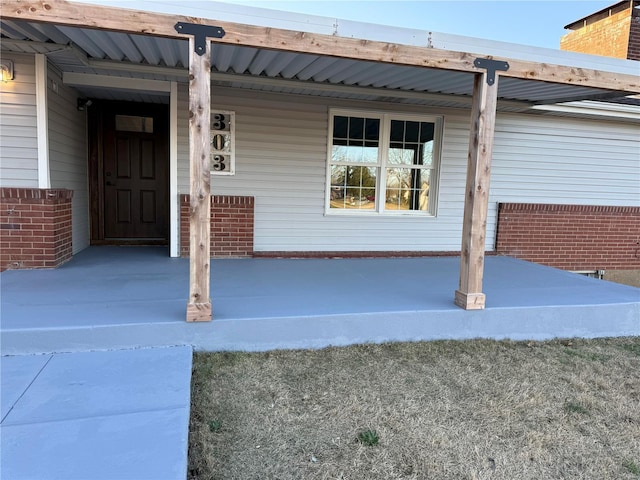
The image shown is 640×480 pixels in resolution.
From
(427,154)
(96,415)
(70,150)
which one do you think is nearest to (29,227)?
(70,150)

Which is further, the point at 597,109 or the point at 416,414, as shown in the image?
the point at 597,109

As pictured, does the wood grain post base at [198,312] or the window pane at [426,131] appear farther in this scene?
the window pane at [426,131]

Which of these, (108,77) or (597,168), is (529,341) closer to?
(597,168)

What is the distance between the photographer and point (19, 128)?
182 inches

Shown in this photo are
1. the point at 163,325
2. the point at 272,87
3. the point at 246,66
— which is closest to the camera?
the point at 163,325

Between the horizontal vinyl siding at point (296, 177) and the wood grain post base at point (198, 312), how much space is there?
2856 mm

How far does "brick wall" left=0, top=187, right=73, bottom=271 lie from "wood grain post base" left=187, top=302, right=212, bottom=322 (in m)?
2.45

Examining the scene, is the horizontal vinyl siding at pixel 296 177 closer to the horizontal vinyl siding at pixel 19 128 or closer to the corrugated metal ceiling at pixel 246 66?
the corrugated metal ceiling at pixel 246 66

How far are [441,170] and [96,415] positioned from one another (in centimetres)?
577

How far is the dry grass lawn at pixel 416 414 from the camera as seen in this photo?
2.24 metres

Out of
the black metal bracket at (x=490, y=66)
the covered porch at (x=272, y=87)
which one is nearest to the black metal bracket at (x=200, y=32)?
the covered porch at (x=272, y=87)

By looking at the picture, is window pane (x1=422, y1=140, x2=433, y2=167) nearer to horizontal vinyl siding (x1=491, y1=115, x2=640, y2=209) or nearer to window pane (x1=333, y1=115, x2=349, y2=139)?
horizontal vinyl siding (x1=491, y1=115, x2=640, y2=209)

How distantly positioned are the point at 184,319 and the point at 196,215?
82cm

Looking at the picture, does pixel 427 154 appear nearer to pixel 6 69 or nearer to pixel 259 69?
pixel 259 69
